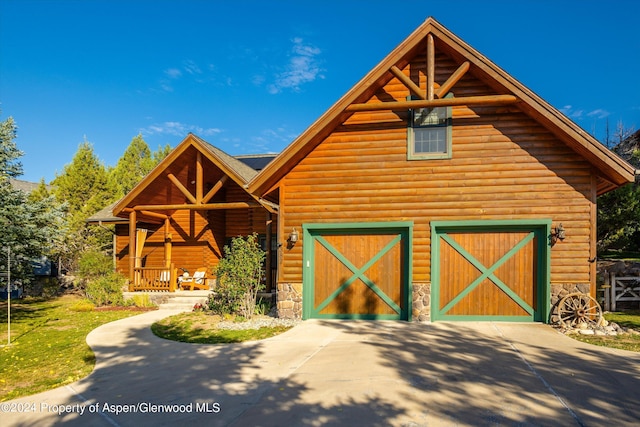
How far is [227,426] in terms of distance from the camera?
13.9 feet

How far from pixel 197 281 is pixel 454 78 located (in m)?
12.5

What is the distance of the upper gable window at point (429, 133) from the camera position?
9.80 m

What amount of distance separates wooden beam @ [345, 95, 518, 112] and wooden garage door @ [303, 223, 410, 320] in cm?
290

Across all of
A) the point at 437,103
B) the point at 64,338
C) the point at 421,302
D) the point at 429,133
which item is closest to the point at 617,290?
the point at 421,302

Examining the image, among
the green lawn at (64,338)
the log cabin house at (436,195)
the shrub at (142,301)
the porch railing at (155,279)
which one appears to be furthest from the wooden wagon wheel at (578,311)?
the porch railing at (155,279)

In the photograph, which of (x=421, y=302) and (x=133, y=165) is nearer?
(x=421, y=302)

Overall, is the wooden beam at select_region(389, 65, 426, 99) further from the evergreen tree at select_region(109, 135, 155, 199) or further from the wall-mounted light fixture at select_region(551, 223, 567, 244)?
the evergreen tree at select_region(109, 135, 155, 199)

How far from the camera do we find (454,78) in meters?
9.27

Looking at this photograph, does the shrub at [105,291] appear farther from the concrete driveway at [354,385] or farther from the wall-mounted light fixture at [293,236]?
the wall-mounted light fixture at [293,236]

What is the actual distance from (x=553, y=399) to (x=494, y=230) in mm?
5380

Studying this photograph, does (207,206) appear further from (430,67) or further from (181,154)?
(430,67)

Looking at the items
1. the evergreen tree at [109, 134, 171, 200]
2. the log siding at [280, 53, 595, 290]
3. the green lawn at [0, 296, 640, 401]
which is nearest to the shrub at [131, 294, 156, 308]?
the green lawn at [0, 296, 640, 401]

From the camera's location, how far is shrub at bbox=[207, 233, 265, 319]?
408 inches

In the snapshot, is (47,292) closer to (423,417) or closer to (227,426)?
(227,426)
